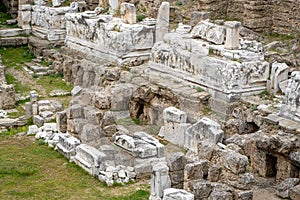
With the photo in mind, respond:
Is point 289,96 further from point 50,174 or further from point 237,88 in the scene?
point 50,174

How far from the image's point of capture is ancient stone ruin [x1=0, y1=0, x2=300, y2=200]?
11594mm

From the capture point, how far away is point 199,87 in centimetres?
1546

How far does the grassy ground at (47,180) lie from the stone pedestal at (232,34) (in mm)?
4237

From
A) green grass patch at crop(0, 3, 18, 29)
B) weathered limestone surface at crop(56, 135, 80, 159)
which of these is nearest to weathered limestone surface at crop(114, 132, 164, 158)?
weathered limestone surface at crop(56, 135, 80, 159)

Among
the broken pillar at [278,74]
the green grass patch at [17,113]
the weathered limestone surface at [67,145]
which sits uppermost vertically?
the broken pillar at [278,74]

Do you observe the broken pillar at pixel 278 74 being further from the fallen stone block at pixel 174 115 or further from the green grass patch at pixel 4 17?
the green grass patch at pixel 4 17

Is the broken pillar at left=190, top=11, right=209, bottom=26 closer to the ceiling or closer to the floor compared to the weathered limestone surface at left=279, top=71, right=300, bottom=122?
closer to the ceiling

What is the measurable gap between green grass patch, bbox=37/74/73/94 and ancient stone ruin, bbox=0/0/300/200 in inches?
14.7

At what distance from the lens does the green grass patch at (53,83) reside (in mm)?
20172

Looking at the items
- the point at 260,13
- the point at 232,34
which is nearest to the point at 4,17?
the point at 260,13

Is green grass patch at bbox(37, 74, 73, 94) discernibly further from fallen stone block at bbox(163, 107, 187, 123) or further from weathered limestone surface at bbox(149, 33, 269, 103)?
fallen stone block at bbox(163, 107, 187, 123)

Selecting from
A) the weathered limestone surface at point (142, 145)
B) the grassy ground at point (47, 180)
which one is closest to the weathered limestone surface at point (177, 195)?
the grassy ground at point (47, 180)

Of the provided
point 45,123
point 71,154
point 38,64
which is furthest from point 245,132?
point 38,64

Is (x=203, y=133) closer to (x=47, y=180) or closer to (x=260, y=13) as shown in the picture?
(x=47, y=180)
